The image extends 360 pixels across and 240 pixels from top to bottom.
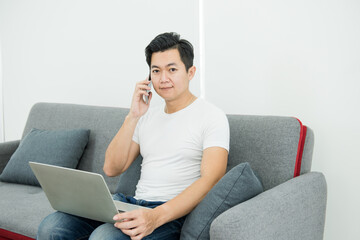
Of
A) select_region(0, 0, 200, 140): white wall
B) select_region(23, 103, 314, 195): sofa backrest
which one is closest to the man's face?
select_region(23, 103, 314, 195): sofa backrest

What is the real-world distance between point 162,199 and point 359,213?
104 cm

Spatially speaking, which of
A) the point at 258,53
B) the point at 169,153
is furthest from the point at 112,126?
the point at 258,53

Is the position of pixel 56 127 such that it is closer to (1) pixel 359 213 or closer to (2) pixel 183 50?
(2) pixel 183 50

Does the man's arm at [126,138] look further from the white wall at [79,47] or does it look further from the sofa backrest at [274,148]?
the white wall at [79,47]

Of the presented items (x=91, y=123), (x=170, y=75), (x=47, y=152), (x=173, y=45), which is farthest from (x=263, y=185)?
(x=47, y=152)

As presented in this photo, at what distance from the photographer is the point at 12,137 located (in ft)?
13.3

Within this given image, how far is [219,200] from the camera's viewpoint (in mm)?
1493

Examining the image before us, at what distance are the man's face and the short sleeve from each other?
0.21 metres

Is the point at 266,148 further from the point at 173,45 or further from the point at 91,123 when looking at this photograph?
Answer: the point at 91,123

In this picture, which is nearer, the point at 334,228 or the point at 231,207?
the point at 231,207

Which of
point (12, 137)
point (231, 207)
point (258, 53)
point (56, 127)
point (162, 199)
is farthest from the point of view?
point (12, 137)

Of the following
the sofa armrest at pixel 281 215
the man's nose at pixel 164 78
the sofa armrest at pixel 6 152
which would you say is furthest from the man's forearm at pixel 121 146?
the sofa armrest at pixel 6 152

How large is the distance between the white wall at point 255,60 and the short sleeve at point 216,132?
2.04 ft

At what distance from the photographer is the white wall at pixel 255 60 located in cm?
210
